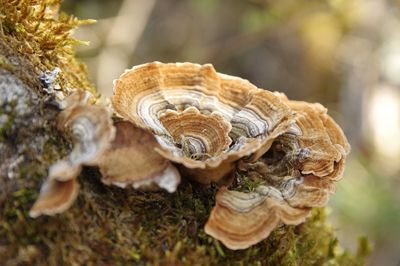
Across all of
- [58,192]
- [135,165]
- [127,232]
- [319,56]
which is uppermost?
[135,165]

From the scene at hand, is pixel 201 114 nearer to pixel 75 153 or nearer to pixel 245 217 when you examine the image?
pixel 245 217

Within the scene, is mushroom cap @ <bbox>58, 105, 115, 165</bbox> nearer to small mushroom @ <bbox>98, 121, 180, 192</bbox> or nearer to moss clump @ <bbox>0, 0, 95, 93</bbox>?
small mushroom @ <bbox>98, 121, 180, 192</bbox>

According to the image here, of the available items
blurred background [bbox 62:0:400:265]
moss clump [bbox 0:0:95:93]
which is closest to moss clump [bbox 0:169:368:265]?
moss clump [bbox 0:0:95:93]

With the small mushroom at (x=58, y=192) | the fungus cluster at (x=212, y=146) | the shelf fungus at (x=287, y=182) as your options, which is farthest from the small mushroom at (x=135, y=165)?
the shelf fungus at (x=287, y=182)

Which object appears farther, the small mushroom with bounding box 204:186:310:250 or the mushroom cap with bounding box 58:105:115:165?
the small mushroom with bounding box 204:186:310:250

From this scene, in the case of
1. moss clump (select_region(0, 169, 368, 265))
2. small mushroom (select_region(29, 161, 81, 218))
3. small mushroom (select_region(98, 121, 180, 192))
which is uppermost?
small mushroom (select_region(98, 121, 180, 192))

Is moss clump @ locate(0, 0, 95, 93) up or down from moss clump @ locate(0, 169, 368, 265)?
up

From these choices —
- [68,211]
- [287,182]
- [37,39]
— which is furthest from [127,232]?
[37,39]
